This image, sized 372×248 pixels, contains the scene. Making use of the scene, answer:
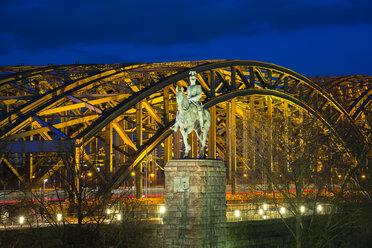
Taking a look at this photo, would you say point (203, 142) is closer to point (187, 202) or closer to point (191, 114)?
point (191, 114)

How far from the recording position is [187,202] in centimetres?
2589

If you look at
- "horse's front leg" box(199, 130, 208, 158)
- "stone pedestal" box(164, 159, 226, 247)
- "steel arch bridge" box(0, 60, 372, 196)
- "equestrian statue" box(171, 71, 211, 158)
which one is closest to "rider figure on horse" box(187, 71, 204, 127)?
"equestrian statue" box(171, 71, 211, 158)

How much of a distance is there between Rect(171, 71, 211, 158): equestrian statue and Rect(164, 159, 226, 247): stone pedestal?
917mm

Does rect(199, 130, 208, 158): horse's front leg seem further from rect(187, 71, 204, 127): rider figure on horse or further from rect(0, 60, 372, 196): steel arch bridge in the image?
rect(0, 60, 372, 196): steel arch bridge

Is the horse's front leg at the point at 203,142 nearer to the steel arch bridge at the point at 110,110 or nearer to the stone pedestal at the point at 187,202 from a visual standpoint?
the stone pedestal at the point at 187,202

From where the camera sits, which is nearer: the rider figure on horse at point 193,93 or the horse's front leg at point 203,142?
the rider figure on horse at point 193,93

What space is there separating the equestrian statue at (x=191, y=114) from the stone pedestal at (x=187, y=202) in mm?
917

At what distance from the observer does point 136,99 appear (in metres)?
38.2

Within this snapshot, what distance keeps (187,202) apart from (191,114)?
366 centimetres

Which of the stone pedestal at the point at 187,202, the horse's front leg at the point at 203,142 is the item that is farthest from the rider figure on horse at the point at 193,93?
the stone pedestal at the point at 187,202

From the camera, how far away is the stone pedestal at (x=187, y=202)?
2586 centimetres

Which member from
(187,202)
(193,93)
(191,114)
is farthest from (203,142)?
(187,202)

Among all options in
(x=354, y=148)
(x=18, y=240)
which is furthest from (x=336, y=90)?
(x=18, y=240)

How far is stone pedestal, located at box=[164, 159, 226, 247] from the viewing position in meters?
25.9
